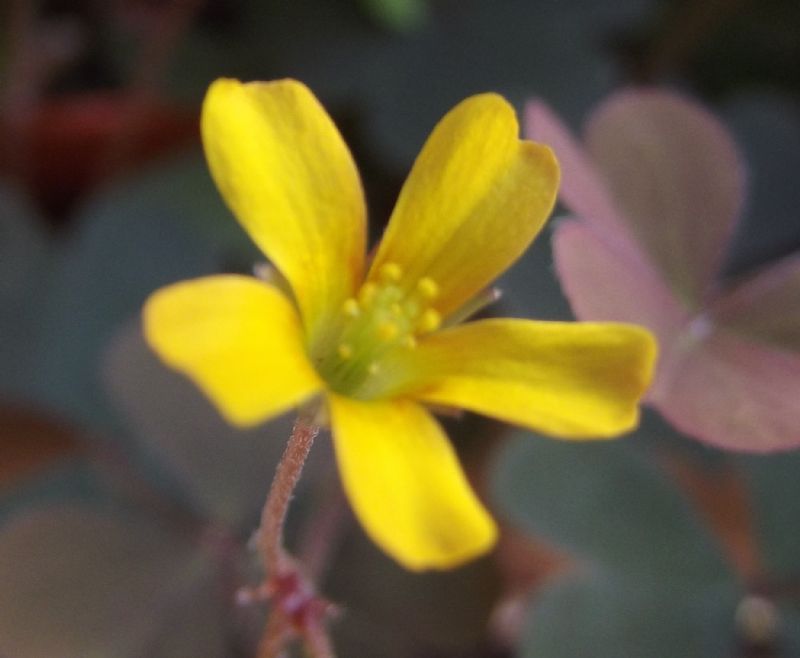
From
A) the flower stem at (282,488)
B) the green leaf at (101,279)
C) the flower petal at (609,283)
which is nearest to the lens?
the flower stem at (282,488)

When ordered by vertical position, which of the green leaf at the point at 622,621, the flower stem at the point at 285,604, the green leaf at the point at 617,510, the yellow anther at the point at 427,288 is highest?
the yellow anther at the point at 427,288

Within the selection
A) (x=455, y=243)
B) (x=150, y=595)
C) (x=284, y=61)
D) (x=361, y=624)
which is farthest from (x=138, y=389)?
(x=284, y=61)

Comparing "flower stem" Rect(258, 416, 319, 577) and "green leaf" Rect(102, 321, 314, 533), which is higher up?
"flower stem" Rect(258, 416, 319, 577)

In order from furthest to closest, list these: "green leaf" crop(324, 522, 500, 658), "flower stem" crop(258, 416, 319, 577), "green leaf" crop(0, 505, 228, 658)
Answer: "green leaf" crop(324, 522, 500, 658)
"green leaf" crop(0, 505, 228, 658)
"flower stem" crop(258, 416, 319, 577)

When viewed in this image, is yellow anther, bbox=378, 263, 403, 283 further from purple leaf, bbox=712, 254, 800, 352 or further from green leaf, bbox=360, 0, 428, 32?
green leaf, bbox=360, 0, 428, 32

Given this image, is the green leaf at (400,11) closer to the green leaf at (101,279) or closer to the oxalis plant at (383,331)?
the green leaf at (101,279)

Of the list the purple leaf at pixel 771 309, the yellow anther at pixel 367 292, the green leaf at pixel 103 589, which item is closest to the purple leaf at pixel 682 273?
the purple leaf at pixel 771 309

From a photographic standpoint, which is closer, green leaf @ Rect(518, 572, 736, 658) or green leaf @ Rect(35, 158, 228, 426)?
green leaf @ Rect(518, 572, 736, 658)

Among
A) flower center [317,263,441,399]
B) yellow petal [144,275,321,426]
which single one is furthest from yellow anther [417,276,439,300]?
yellow petal [144,275,321,426]
